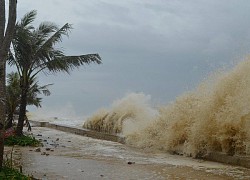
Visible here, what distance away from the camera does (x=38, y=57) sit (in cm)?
1502

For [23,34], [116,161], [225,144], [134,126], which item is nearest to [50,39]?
[23,34]

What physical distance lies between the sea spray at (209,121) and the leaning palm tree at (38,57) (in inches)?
155

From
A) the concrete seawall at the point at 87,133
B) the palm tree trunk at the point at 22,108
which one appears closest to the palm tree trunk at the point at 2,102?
the palm tree trunk at the point at 22,108

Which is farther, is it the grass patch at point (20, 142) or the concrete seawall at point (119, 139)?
the grass patch at point (20, 142)

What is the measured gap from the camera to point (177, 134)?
13.5m

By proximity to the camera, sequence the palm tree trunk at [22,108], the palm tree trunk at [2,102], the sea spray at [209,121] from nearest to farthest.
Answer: the palm tree trunk at [2,102] → the sea spray at [209,121] → the palm tree trunk at [22,108]

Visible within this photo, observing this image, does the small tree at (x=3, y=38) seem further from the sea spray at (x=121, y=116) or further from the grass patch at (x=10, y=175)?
the sea spray at (x=121, y=116)

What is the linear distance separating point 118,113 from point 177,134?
818 cm

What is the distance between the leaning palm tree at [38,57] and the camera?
14781 mm

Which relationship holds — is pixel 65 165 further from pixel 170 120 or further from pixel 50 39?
pixel 50 39

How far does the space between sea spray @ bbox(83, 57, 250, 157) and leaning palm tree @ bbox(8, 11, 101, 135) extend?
12.9 feet

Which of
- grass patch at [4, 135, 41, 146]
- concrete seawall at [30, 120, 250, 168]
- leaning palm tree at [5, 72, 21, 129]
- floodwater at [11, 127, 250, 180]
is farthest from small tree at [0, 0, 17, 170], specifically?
leaning palm tree at [5, 72, 21, 129]

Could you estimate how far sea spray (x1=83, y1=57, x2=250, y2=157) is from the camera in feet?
35.5

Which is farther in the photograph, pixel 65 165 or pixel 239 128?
pixel 239 128
